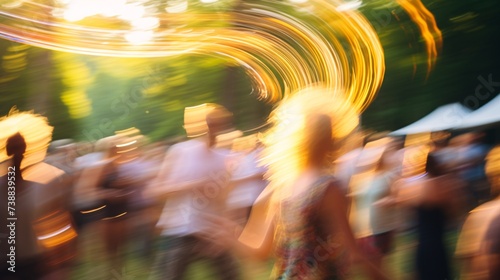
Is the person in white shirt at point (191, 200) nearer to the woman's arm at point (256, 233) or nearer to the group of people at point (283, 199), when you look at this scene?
the group of people at point (283, 199)

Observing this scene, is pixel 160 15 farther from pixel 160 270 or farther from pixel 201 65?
pixel 160 270

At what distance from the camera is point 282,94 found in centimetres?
756

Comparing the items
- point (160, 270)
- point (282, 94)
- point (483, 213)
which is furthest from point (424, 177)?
point (282, 94)

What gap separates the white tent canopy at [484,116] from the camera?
7.54m

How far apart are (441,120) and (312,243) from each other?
4.74 m

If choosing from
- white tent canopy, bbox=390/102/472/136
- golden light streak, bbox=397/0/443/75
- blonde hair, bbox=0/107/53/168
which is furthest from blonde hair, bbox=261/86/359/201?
golden light streak, bbox=397/0/443/75

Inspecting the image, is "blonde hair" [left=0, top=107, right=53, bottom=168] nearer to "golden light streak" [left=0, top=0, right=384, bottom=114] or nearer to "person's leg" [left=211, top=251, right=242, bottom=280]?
"person's leg" [left=211, top=251, right=242, bottom=280]

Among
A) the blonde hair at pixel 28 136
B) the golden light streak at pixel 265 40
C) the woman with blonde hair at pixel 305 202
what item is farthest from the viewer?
the golden light streak at pixel 265 40

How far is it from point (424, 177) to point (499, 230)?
1676mm

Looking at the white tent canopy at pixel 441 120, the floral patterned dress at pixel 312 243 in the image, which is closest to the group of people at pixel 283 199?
the floral patterned dress at pixel 312 243

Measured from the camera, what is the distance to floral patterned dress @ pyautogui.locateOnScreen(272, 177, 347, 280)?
298 cm

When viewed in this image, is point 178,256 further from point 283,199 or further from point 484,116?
point 484,116

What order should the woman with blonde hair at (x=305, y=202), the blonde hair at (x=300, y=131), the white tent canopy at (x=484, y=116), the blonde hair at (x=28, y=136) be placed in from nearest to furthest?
the woman with blonde hair at (x=305, y=202) < the blonde hair at (x=300, y=131) < the blonde hair at (x=28, y=136) < the white tent canopy at (x=484, y=116)

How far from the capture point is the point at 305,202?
3.00 metres
